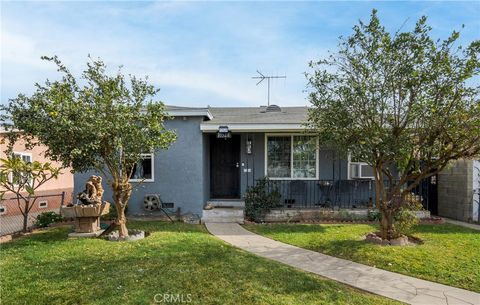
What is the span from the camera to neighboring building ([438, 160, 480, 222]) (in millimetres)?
9883

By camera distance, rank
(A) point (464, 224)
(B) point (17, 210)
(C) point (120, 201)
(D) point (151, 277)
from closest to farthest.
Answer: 1. (D) point (151, 277)
2. (C) point (120, 201)
3. (A) point (464, 224)
4. (B) point (17, 210)

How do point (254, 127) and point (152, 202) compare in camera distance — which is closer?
point (152, 202)

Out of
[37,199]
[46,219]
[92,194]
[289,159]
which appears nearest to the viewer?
[92,194]

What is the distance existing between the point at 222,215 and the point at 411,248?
506cm

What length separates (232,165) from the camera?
1152 cm

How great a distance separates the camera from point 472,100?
6113 millimetres

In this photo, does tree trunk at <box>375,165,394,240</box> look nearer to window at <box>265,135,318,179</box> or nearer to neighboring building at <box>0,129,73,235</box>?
window at <box>265,135,318,179</box>

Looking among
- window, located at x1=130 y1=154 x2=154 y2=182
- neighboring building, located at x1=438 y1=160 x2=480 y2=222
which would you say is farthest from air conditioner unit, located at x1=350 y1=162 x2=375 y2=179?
window, located at x1=130 y1=154 x2=154 y2=182

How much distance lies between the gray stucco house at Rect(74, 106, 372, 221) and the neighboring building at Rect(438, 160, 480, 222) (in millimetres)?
2589

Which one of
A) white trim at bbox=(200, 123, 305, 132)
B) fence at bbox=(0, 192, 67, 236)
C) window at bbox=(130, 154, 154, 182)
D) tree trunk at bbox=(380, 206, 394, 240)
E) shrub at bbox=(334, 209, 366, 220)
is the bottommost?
fence at bbox=(0, 192, 67, 236)

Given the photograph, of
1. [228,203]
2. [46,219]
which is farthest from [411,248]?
[46,219]

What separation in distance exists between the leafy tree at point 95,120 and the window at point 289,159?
4370mm

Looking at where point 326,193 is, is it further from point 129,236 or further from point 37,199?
point 37,199

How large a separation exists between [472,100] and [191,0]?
20.3 ft
